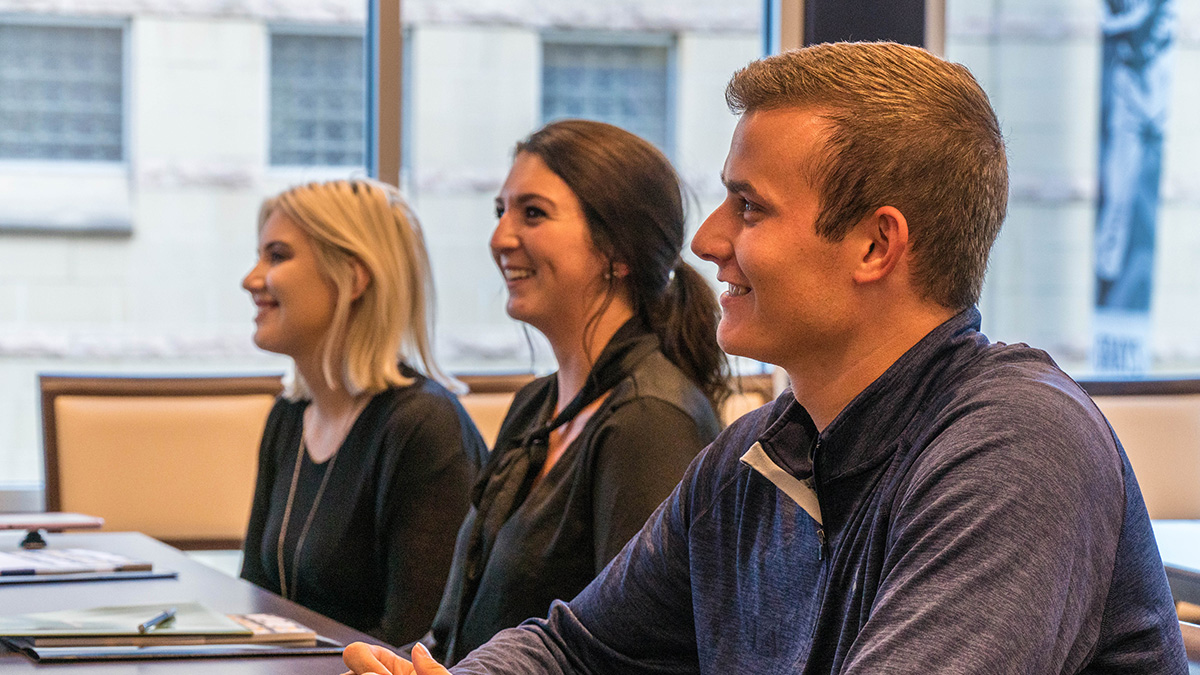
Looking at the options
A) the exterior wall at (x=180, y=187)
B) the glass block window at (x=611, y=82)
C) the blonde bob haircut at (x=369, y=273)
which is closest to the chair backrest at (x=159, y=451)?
the blonde bob haircut at (x=369, y=273)

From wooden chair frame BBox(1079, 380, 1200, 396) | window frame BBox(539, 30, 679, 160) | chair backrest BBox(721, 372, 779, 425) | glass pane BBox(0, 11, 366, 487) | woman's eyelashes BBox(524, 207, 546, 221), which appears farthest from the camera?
window frame BBox(539, 30, 679, 160)

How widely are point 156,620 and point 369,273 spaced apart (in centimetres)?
105

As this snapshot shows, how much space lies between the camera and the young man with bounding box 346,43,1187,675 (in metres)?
0.81

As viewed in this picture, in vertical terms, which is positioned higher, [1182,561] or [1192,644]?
[1192,644]

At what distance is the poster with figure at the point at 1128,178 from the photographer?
492 cm

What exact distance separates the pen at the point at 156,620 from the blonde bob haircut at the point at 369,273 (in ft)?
2.81

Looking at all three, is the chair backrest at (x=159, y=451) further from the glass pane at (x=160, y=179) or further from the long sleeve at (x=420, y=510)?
the glass pane at (x=160, y=179)

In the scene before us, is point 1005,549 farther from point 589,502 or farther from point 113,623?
point 113,623

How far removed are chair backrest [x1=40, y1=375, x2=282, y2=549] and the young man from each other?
1.87m

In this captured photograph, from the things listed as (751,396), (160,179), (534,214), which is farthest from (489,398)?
(160,179)

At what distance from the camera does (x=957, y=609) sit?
79 cm

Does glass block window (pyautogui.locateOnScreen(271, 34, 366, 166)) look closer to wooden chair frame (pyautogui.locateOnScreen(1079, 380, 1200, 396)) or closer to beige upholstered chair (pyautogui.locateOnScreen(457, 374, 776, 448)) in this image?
beige upholstered chair (pyautogui.locateOnScreen(457, 374, 776, 448))

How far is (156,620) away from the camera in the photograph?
1352 millimetres

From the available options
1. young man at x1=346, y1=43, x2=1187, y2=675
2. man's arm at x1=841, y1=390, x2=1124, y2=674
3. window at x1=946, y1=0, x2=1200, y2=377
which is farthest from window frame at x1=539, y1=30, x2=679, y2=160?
man's arm at x1=841, y1=390, x2=1124, y2=674
